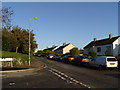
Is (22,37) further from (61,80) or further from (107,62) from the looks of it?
(61,80)

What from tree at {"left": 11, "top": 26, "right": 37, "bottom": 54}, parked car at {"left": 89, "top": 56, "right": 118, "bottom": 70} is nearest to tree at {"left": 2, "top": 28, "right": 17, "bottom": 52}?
tree at {"left": 11, "top": 26, "right": 37, "bottom": 54}

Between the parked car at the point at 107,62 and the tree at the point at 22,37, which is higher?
the tree at the point at 22,37

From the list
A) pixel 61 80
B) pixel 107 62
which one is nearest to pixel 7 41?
pixel 107 62

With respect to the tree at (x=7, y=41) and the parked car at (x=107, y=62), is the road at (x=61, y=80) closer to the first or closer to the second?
the parked car at (x=107, y=62)

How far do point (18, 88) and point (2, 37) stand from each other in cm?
3480

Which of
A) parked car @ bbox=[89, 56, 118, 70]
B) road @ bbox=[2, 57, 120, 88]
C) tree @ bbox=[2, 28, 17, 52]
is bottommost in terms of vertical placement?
road @ bbox=[2, 57, 120, 88]

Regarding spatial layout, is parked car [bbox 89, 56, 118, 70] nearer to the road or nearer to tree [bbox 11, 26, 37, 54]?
the road

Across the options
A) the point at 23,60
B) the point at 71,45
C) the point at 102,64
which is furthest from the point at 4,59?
the point at 71,45

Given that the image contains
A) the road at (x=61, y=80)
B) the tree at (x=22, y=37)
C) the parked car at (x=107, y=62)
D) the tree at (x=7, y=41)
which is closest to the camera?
the road at (x=61, y=80)

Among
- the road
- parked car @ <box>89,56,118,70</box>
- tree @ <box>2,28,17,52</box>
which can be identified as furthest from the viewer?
tree @ <box>2,28,17,52</box>

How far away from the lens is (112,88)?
352 inches

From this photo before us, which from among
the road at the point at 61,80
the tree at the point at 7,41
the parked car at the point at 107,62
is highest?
the tree at the point at 7,41

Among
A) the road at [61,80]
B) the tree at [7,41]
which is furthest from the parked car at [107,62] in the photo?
the tree at [7,41]

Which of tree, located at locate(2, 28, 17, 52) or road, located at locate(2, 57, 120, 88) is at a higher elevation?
tree, located at locate(2, 28, 17, 52)
